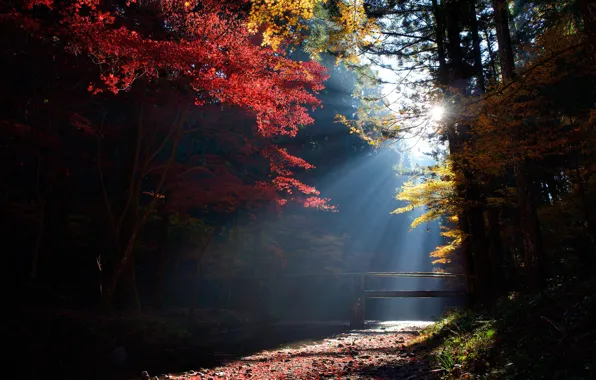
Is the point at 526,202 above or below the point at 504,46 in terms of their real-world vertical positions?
below

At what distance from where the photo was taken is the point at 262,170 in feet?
63.8

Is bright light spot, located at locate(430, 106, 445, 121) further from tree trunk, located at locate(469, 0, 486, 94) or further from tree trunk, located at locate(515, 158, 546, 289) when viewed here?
tree trunk, located at locate(469, 0, 486, 94)

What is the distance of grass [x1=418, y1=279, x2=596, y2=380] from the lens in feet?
11.2

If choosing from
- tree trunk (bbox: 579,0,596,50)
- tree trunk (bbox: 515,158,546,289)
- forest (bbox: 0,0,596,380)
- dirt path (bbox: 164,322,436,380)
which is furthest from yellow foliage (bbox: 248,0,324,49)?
dirt path (bbox: 164,322,436,380)

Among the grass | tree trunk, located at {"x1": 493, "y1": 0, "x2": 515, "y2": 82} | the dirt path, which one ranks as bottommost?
the dirt path

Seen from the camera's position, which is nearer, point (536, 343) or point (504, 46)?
point (536, 343)

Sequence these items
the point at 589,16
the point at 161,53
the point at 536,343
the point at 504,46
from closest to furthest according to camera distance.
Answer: the point at 536,343 < the point at 589,16 < the point at 161,53 < the point at 504,46

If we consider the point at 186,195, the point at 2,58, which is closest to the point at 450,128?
the point at 186,195

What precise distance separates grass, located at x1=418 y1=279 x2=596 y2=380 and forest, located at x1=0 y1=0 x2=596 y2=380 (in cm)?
3

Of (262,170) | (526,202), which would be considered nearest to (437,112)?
(526,202)

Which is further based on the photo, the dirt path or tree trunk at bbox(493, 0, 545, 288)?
tree trunk at bbox(493, 0, 545, 288)

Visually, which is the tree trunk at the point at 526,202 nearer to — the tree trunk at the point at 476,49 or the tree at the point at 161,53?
the tree trunk at the point at 476,49

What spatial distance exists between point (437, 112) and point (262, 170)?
41.8ft

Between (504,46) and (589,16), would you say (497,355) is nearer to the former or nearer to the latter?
(589,16)
